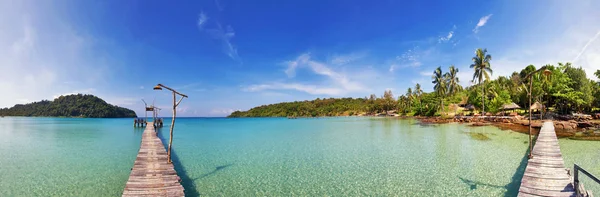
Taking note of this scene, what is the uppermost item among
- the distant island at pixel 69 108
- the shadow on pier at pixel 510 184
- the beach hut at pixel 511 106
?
the distant island at pixel 69 108

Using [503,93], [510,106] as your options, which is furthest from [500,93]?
[510,106]

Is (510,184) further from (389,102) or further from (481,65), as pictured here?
(389,102)

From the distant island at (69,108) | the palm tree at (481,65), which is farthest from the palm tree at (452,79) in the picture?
the distant island at (69,108)

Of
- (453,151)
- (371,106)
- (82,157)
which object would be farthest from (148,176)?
(371,106)

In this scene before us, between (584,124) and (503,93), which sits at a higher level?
(503,93)

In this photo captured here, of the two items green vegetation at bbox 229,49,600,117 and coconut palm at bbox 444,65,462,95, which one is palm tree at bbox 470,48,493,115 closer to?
green vegetation at bbox 229,49,600,117

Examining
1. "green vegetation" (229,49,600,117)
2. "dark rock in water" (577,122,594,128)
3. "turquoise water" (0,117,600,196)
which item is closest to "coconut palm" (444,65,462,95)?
"green vegetation" (229,49,600,117)

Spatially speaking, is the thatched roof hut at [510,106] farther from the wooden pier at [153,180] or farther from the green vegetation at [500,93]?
the wooden pier at [153,180]

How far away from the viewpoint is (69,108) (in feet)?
377

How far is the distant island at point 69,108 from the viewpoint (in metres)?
114

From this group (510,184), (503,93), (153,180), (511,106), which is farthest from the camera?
(503,93)

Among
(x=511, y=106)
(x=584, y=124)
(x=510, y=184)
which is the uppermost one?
(x=511, y=106)

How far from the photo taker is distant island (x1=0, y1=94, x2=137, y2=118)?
114 meters

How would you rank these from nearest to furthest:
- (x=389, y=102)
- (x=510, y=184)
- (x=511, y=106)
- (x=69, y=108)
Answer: (x=510, y=184), (x=511, y=106), (x=389, y=102), (x=69, y=108)
